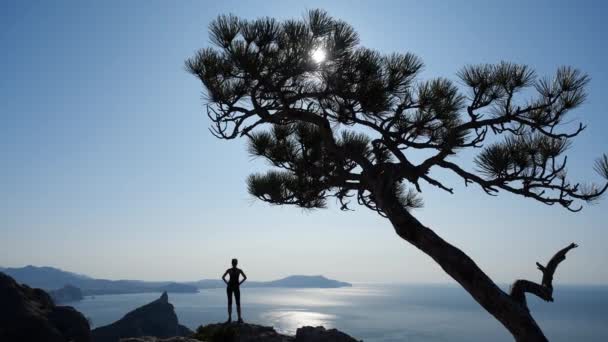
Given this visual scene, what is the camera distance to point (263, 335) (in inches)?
360

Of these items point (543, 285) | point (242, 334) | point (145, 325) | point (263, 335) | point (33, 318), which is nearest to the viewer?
point (543, 285)

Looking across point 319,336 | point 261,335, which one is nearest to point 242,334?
point 261,335

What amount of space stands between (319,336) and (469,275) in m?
4.55

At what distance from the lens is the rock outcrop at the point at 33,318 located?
2148 centimetres

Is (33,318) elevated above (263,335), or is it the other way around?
(263,335)

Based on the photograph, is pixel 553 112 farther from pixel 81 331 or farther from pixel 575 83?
pixel 81 331

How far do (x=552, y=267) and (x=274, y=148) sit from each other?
19.3 ft

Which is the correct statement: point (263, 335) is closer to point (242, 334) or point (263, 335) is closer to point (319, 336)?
point (242, 334)

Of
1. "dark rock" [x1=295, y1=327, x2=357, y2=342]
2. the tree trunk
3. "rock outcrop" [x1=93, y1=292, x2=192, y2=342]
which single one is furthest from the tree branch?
"rock outcrop" [x1=93, y1=292, x2=192, y2=342]

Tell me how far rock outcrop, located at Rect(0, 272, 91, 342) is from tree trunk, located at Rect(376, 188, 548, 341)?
22239 millimetres

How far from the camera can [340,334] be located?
9.38 metres

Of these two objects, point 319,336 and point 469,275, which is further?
point 319,336

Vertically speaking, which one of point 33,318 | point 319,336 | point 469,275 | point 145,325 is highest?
point 469,275

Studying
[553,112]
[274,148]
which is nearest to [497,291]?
[553,112]
